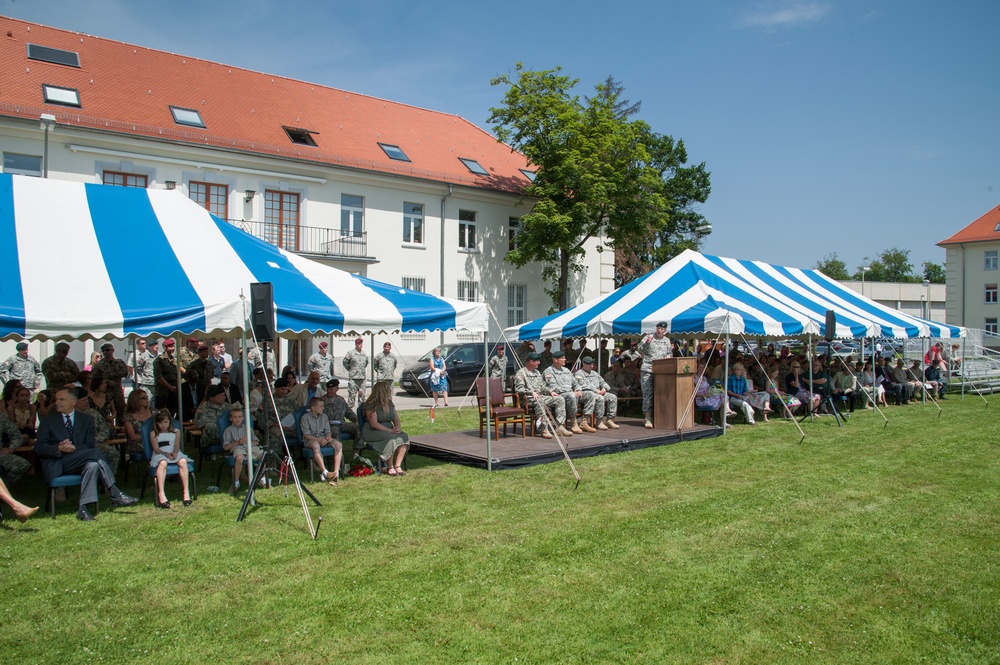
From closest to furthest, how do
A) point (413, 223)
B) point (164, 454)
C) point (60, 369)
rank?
point (164, 454) → point (60, 369) → point (413, 223)

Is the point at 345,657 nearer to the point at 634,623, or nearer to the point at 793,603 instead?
the point at 634,623

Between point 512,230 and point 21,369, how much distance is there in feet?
62.1

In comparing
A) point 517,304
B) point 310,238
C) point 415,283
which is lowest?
point 517,304

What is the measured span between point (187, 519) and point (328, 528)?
4.70 ft

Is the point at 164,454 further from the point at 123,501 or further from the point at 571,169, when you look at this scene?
the point at 571,169

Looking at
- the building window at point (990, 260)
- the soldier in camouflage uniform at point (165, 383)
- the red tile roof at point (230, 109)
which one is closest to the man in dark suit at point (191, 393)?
the soldier in camouflage uniform at point (165, 383)

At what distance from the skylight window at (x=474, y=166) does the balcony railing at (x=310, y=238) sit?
6010 millimetres

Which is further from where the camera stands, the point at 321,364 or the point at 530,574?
the point at 321,364

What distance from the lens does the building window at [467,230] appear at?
26.6 m

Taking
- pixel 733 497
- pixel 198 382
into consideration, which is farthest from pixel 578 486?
pixel 198 382

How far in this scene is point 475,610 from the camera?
4.41 m

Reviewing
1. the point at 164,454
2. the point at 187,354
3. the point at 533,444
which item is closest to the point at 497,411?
→ the point at 533,444

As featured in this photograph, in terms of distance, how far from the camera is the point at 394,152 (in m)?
25.9

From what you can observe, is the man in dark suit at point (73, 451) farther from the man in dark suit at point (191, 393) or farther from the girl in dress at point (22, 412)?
the man in dark suit at point (191, 393)
